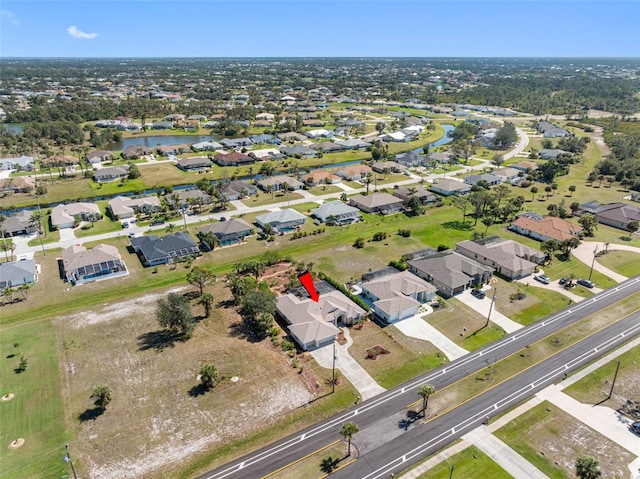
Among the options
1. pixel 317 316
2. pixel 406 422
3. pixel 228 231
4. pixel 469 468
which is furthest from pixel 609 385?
pixel 228 231

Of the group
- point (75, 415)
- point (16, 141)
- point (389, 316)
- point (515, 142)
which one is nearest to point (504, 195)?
point (389, 316)

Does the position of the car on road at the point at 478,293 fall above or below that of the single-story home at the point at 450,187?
below

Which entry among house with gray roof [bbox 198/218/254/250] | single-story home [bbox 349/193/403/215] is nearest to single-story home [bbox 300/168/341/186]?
single-story home [bbox 349/193/403/215]

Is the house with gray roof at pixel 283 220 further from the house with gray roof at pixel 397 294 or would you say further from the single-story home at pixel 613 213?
the single-story home at pixel 613 213

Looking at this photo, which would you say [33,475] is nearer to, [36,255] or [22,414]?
[22,414]

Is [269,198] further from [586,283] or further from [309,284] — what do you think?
[586,283]

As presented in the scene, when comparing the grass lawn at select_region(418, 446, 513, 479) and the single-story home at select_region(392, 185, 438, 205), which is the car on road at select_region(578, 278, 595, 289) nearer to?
the grass lawn at select_region(418, 446, 513, 479)

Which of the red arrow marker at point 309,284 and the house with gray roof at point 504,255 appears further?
the house with gray roof at point 504,255

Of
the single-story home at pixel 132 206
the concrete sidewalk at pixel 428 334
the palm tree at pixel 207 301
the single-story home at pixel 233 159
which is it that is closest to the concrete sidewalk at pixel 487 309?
the concrete sidewalk at pixel 428 334
